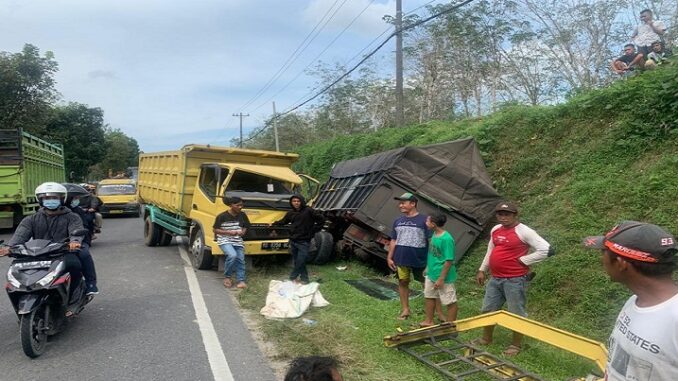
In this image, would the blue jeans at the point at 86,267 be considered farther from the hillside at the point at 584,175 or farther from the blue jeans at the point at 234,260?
the hillside at the point at 584,175

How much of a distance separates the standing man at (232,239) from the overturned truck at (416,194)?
1888 mm

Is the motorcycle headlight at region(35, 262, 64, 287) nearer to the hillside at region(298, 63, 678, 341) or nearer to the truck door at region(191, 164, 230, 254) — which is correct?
the truck door at region(191, 164, 230, 254)

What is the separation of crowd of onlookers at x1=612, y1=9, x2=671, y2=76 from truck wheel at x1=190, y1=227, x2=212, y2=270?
8.66 m

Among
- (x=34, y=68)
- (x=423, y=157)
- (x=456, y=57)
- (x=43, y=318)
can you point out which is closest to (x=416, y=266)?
(x=423, y=157)

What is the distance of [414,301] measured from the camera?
280 inches

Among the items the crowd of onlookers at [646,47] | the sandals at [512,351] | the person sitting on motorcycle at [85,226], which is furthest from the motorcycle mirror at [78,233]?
the crowd of onlookers at [646,47]

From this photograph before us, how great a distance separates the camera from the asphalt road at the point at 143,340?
4594 millimetres

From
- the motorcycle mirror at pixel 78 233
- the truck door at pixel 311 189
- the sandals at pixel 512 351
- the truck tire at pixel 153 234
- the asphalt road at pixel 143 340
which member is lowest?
the asphalt road at pixel 143 340

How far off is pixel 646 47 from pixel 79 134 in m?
37.5

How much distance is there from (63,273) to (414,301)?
14.2 ft

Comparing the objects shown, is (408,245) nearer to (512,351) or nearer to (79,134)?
(512,351)

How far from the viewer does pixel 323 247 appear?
9883 mm

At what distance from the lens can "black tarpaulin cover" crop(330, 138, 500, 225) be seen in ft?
28.9

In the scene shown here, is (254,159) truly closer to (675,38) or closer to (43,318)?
(43,318)
